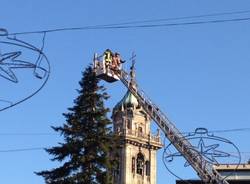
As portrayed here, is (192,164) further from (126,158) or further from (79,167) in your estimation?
(126,158)

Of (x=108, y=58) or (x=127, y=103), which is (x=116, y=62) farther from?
(x=127, y=103)

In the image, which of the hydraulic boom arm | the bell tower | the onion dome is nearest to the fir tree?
the hydraulic boom arm

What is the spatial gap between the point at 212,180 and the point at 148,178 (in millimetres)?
72374

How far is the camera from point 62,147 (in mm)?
45969

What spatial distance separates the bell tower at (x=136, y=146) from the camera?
106 metres

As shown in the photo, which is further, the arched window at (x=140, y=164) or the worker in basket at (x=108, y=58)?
the arched window at (x=140, y=164)

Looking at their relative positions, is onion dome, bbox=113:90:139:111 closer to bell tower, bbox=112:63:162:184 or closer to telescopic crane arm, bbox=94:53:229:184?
bell tower, bbox=112:63:162:184

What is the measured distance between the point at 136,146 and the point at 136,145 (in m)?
0.14

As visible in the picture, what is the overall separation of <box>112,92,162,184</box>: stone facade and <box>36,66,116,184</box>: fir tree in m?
58.1

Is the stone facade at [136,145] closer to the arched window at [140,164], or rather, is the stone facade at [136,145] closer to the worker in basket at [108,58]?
the arched window at [140,164]

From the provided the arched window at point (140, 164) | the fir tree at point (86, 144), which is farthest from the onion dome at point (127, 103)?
the fir tree at point (86, 144)

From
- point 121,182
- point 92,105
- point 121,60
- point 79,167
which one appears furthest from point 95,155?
point 121,182

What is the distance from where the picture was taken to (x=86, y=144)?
4484 cm

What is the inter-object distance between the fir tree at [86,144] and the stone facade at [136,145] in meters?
58.1
